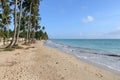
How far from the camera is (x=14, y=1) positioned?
23562mm

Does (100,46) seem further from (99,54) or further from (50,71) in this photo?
(50,71)

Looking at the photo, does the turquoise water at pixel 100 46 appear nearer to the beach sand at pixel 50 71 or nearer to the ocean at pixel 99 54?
the ocean at pixel 99 54

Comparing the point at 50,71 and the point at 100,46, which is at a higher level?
the point at 50,71

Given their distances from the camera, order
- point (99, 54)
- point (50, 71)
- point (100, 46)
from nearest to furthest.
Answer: point (50, 71) → point (99, 54) → point (100, 46)

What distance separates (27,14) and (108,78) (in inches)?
1280

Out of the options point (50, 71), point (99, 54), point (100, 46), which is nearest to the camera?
point (50, 71)

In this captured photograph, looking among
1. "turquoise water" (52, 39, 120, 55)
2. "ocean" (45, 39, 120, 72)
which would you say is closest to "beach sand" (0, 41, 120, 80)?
"ocean" (45, 39, 120, 72)

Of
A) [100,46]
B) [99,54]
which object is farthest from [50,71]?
[100,46]

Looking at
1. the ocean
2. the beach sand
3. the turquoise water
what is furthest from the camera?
the turquoise water

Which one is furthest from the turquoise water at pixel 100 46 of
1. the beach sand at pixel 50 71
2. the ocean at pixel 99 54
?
the beach sand at pixel 50 71

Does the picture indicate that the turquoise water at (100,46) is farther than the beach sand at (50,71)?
Yes

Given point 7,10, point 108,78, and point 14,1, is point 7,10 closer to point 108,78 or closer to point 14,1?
point 14,1

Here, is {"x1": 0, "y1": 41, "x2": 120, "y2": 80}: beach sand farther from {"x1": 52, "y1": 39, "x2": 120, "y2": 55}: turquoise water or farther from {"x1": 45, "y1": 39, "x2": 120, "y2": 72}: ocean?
{"x1": 52, "y1": 39, "x2": 120, "y2": 55}: turquoise water

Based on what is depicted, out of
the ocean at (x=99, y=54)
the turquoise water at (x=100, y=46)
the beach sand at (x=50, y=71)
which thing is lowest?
the turquoise water at (x=100, y=46)
